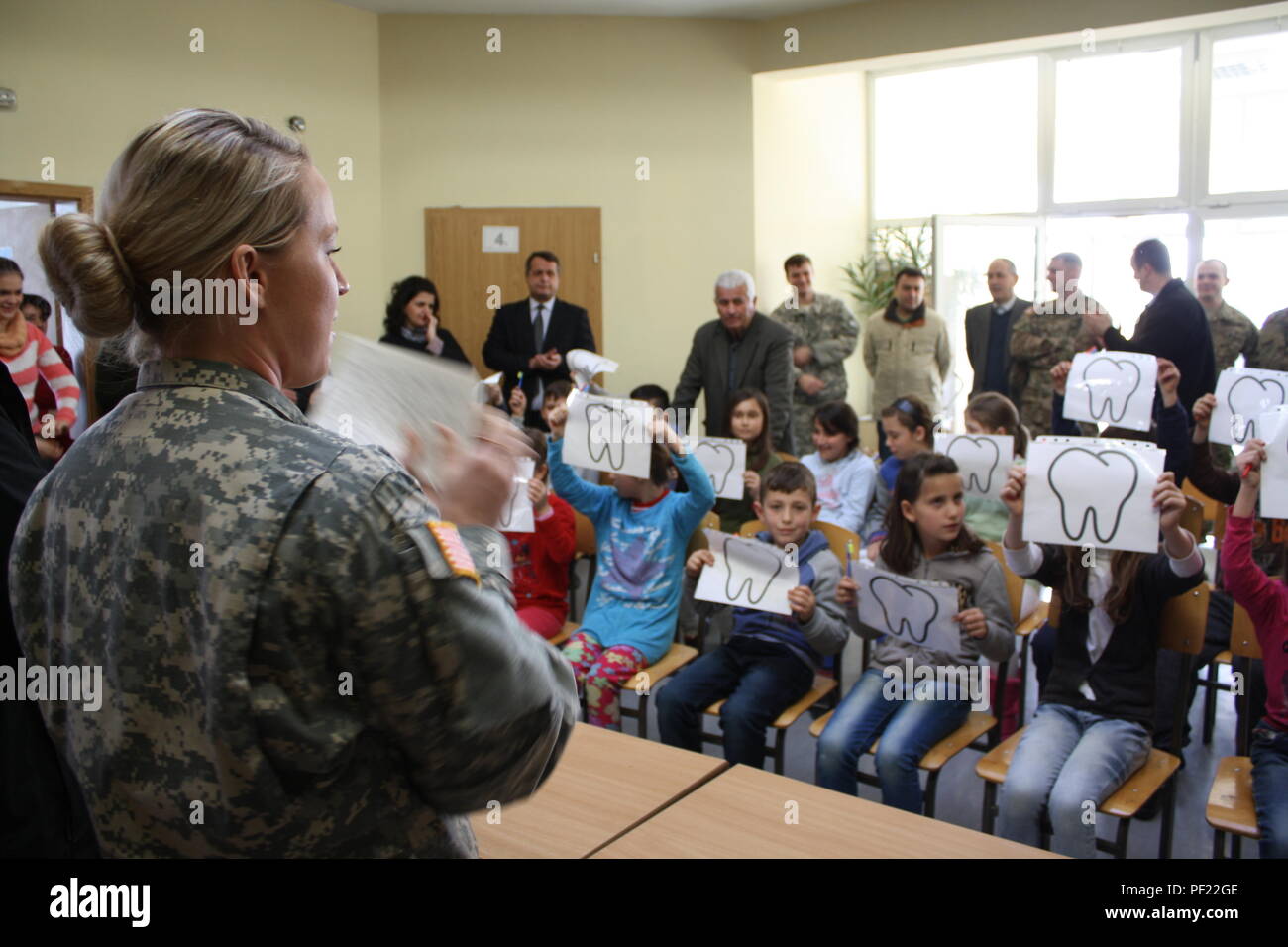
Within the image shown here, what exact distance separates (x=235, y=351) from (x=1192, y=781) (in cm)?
333

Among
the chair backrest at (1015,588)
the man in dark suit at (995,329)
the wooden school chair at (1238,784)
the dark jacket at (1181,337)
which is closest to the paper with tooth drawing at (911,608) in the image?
the chair backrest at (1015,588)

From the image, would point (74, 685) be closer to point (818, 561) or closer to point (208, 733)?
point (208, 733)

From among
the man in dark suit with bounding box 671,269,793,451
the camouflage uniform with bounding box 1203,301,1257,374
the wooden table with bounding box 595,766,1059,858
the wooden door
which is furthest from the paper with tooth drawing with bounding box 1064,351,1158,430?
the wooden door

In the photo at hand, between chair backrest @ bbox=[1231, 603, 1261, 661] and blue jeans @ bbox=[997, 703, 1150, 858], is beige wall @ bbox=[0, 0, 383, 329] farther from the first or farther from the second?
chair backrest @ bbox=[1231, 603, 1261, 661]

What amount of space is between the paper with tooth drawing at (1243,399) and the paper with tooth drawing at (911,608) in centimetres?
143

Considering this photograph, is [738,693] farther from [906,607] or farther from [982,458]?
[982,458]

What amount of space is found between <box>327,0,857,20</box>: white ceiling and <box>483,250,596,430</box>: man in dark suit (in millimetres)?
2238

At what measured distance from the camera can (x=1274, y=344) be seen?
198 inches

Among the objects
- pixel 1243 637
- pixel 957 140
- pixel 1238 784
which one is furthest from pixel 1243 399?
pixel 957 140

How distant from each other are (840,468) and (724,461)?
74cm

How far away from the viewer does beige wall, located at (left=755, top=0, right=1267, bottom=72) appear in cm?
659

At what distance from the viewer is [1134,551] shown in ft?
8.57

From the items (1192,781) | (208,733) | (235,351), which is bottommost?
(1192,781)
